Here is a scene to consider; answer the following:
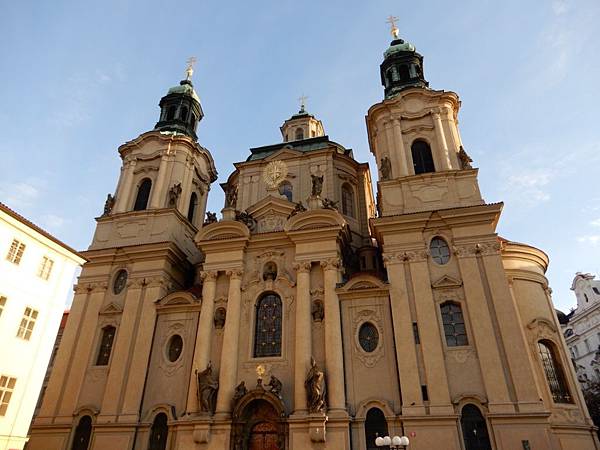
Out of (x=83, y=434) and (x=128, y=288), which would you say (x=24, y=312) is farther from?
(x=83, y=434)

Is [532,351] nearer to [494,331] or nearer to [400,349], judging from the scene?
[494,331]

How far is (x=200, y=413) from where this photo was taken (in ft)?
62.9

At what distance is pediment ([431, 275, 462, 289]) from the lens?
19836 mm

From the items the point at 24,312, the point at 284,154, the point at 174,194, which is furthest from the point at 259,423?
the point at 284,154

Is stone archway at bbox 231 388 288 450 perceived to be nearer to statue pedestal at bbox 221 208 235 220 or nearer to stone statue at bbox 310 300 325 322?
stone statue at bbox 310 300 325 322

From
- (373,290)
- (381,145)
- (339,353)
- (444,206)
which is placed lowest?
(339,353)

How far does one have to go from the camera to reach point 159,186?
27828 mm

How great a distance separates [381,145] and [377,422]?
47.8 feet

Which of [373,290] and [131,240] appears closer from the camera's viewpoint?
[373,290]

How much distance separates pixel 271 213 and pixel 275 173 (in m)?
4.70

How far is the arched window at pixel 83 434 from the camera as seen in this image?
20812mm

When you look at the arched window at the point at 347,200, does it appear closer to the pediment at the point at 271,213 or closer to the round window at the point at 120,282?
the pediment at the point at 271,213

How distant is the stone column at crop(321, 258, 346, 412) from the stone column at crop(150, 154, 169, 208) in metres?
11.8

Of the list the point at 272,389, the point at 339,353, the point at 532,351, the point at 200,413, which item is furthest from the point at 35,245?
the point at 532,351
